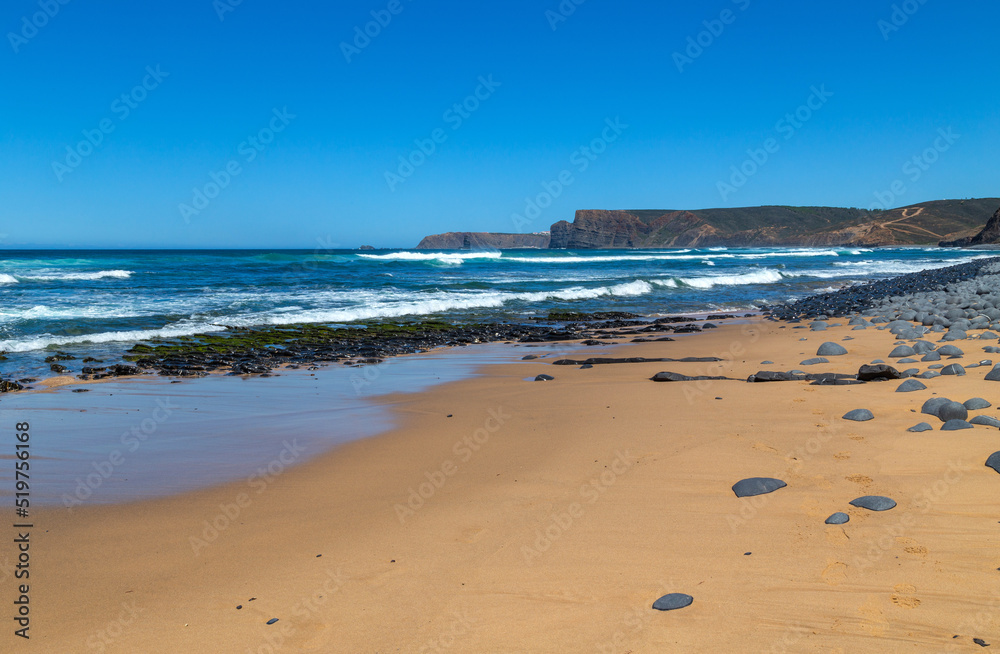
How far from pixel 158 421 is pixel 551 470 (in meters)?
4.12

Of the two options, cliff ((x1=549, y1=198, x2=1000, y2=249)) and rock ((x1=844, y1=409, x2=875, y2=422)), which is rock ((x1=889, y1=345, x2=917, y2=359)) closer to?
rock ((x1=844, y1=409, x2=875, y2=422))

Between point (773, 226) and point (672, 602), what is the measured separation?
14172 cm

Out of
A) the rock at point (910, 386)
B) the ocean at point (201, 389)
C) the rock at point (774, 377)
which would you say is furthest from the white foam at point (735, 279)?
the rock at point (910, 386)

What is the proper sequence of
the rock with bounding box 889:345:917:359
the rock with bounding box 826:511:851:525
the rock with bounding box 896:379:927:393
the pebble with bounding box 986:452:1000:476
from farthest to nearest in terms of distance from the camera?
the rock with bounding box 889:345:917:359, the rock with bounding box 896:379:927:393, the pebble with bounding box 986:452:1000:476, the rock with bounding box 826:511:851:525

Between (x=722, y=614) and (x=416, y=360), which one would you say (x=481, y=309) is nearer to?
(x=416, y=360)

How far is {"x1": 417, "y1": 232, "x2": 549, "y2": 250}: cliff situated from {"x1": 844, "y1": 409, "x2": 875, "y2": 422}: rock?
171440 mm

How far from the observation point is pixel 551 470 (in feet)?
13.3

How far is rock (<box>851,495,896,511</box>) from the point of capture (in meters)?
2.95

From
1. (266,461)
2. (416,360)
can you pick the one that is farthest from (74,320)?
(266,461)

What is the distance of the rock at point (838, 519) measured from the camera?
2.86m

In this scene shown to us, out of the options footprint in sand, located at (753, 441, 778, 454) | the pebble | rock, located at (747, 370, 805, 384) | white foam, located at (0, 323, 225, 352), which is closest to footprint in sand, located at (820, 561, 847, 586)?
the pebble

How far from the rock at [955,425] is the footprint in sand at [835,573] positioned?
2.07m

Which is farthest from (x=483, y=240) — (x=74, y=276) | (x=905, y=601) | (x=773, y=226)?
(x=905, y=601)

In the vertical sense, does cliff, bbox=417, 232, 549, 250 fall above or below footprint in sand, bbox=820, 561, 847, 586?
above
